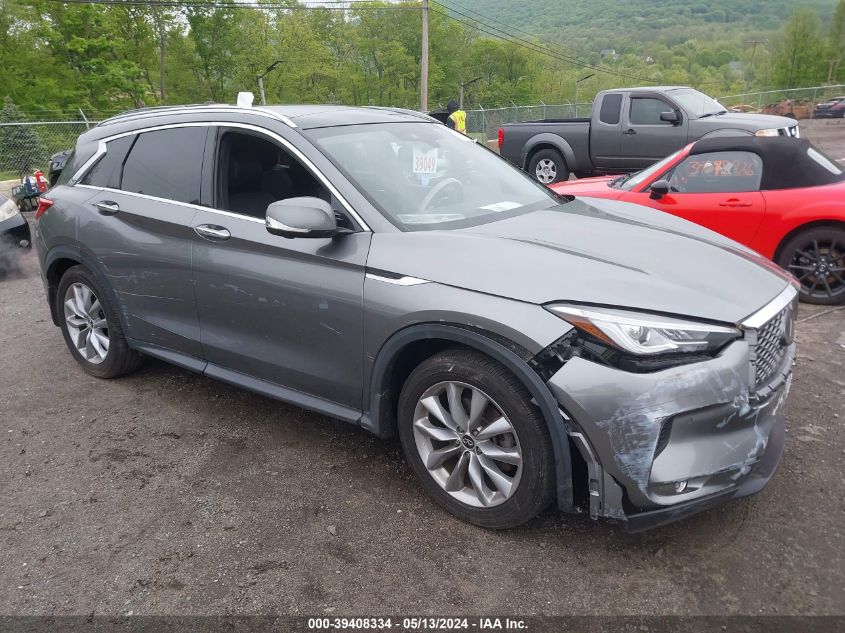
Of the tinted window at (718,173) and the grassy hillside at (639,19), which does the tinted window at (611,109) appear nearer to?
the tinted window at (718,173)

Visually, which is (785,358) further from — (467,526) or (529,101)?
(529,101)

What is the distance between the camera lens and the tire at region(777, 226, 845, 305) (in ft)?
17.9

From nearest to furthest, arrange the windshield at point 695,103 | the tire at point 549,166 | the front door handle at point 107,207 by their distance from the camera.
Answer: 1. the front door handle at point 107,207
2. the windshield at point 695,103
3. the tire at point 549,166

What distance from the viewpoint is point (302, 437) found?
3783 millimetres

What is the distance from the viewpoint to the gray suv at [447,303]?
7.97 feet

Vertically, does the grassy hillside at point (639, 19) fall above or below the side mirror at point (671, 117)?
above

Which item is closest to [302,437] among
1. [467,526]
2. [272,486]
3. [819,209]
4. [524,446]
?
[272,486]

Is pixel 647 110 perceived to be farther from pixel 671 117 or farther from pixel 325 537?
pixel 325 537

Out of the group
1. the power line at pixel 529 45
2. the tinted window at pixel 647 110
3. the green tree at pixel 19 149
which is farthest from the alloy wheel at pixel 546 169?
the power line at pixel 529 45

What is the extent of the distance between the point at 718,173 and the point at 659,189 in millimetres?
597

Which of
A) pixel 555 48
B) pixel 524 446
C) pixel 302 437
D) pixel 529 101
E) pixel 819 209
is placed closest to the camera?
pixel 524 446

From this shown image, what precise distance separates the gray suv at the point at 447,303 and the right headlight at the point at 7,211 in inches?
174

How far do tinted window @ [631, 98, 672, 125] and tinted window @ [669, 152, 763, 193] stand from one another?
19.0ft

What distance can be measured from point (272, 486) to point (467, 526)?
102cm
